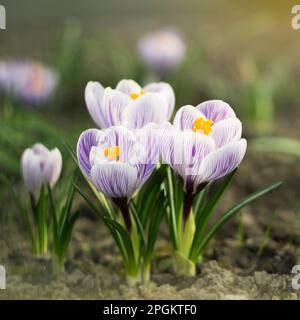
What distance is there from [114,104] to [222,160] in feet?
0.87

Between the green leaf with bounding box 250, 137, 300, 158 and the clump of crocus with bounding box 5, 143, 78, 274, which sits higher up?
the green leaf with bounding box 250, 137, 300, 158

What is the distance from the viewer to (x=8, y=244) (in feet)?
5.94

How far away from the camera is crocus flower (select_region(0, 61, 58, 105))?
2611 mm

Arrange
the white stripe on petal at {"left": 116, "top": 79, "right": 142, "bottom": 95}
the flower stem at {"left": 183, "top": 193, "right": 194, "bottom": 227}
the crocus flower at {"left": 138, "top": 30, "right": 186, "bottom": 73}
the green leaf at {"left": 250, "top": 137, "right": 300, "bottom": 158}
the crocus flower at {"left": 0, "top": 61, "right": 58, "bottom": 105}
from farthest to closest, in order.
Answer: the crocus flower at {"left": 138, "top": 30, "right": 186, "bottom": 73}, the crocus flower at {"left": 0, "top": 61, "right": 58, "bottom": 105}, the green leaf at {"left": 250, "top": 137, "right": 300, "bottom": 158}, the white stripe on petal at {"left": 116, "top": 79, "right": 142, "bottom": 95}, the flower stem at {"left": 183, "top": 193, "right": 194, "bottom": 227}

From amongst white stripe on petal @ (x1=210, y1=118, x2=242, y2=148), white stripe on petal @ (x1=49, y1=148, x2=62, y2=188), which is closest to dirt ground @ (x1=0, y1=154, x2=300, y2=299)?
white stripe on petal @ (x1=49, y1=148, x2=62, y2=188)

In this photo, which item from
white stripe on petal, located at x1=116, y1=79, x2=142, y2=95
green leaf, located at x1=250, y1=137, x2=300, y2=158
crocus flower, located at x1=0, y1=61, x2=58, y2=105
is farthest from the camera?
Answer: crocus flower, located at x1=0, y1=61, x2=58, y2=105

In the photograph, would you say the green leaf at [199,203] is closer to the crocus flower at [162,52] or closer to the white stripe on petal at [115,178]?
the white stripe on petal at [115,178]

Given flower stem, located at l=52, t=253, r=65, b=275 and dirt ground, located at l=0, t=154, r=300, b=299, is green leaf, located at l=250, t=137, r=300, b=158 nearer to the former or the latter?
dirt ground, located at l=0, t=154, r=300, b=299

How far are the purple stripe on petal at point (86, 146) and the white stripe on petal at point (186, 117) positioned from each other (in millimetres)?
153

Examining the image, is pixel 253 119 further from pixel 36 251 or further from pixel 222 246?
pixel 36 251

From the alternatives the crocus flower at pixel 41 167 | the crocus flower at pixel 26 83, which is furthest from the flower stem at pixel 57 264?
the crocus flower at pixel 26 83

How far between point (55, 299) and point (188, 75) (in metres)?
1.94

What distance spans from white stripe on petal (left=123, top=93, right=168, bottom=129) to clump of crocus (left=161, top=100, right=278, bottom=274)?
0.06 metres
